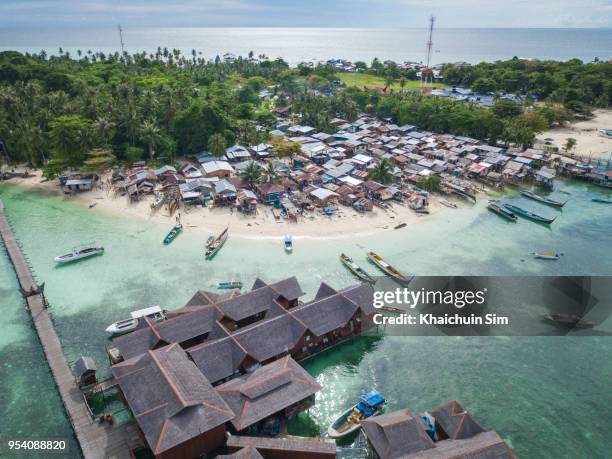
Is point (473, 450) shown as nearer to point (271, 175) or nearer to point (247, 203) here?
point (247, 203)

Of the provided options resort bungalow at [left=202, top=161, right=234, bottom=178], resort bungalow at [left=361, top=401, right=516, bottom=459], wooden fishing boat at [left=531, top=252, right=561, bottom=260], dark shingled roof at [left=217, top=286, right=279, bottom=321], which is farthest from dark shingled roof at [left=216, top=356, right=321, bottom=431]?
resort bungalow at [left=202, top=161, right=234, bottom=178]

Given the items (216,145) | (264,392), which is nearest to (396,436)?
(264,392)

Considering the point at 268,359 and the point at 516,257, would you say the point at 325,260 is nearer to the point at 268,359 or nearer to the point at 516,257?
the point at 268,359

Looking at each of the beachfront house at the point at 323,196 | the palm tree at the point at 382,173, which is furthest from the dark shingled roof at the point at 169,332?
the palm tree at the point at 382,173

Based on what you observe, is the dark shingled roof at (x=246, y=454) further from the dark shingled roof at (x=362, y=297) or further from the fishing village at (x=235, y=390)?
the dark shingled roof at (x=362, y=297)

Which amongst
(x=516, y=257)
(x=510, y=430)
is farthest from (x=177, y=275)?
(x=516, y=257)

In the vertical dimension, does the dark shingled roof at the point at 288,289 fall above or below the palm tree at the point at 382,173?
below

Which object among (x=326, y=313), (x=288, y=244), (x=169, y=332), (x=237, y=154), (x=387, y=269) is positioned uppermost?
(x=237, y=154)
